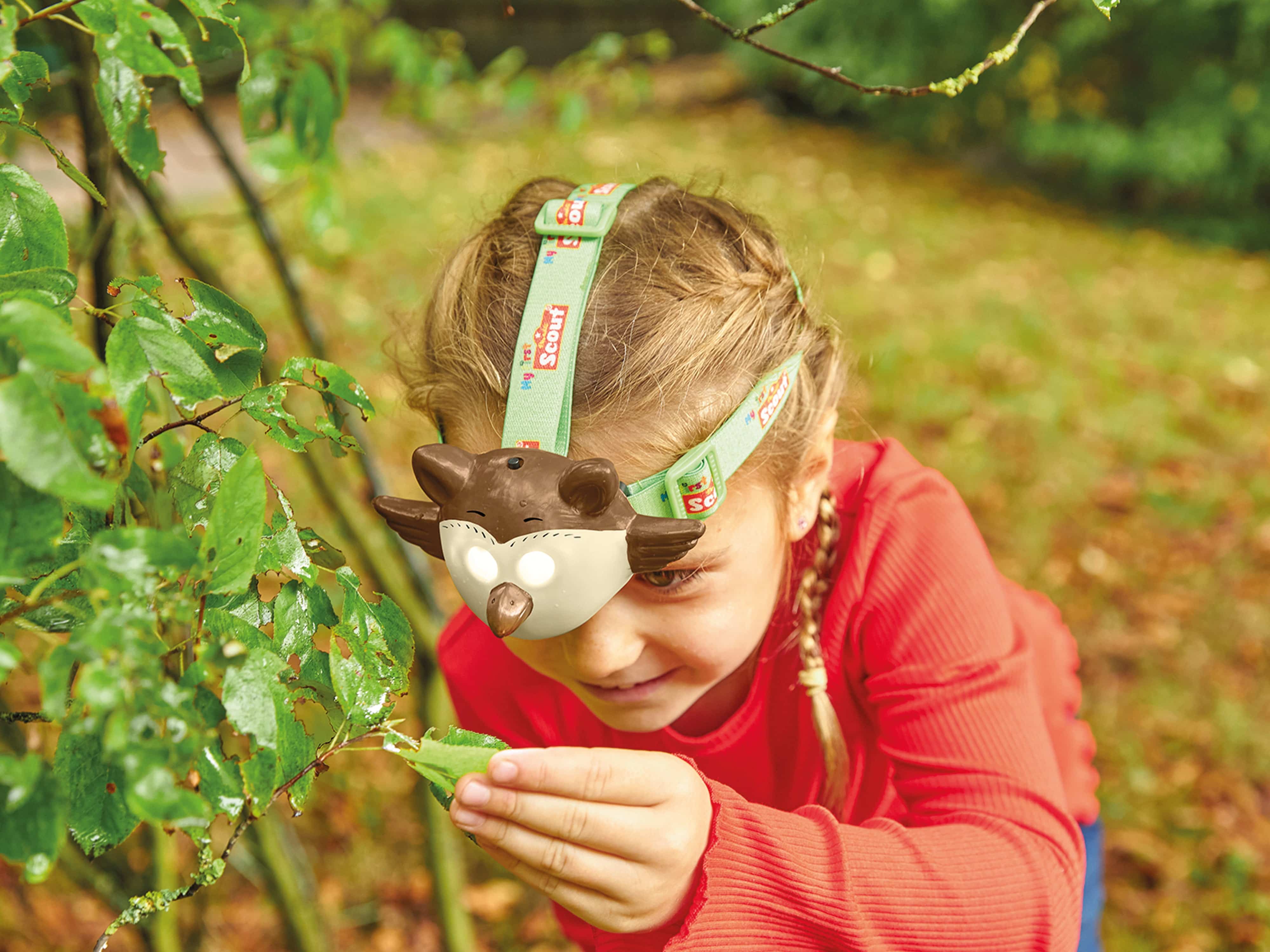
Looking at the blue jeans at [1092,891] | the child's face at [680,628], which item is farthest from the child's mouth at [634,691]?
the blue jeans at [1092,891]

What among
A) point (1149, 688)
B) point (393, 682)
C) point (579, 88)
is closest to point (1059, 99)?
point (1149, 688)

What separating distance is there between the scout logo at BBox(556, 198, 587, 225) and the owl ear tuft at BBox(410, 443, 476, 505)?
0.38m

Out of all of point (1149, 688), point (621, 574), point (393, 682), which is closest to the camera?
point (393, 682)

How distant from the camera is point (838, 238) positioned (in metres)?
6.65

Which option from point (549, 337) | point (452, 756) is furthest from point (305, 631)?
point (549, 337)

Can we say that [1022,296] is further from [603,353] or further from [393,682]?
[393,682]

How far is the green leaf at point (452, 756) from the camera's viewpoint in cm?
83

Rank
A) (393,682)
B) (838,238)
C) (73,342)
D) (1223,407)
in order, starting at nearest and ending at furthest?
(73,342) → (393,682) → (1223,407) → (838,238)

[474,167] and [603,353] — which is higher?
[603,353]

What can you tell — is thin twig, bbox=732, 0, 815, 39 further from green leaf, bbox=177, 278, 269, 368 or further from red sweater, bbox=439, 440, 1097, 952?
red sweater, bbox=439, 440, 1097, 952

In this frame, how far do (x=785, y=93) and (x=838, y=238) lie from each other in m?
3.76

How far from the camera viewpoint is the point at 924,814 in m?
1.42

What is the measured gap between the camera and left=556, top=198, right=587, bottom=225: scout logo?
1.31 meters

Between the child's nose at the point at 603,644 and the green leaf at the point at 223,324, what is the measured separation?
510 mm
